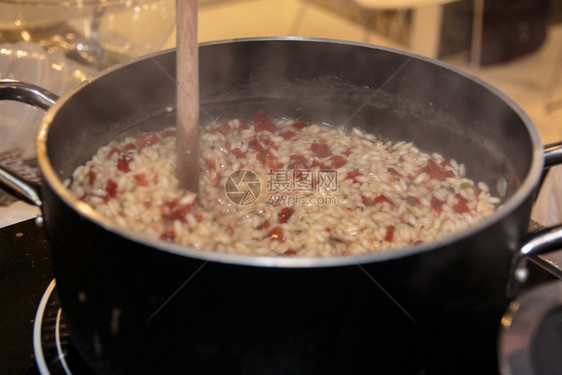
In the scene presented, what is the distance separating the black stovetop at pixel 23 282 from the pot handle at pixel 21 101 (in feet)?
0.85

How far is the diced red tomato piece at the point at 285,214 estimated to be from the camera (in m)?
1.36

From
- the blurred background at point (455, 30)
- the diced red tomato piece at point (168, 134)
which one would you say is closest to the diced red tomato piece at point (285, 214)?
the diced red tomato piece at point (168, 134)

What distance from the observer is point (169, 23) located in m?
2.25

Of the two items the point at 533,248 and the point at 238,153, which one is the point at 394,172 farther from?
the point at 533,248

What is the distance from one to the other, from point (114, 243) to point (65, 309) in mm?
316

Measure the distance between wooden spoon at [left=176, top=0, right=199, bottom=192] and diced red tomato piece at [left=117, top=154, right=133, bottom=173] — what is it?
19 cm

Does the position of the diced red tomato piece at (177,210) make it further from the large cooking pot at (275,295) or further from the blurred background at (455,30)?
the blurred background at (455,30)

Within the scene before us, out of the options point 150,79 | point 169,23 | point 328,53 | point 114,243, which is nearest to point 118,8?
point 169,23

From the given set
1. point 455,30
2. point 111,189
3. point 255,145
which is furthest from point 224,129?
point 455,30

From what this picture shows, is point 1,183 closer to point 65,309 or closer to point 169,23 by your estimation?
point 65,309

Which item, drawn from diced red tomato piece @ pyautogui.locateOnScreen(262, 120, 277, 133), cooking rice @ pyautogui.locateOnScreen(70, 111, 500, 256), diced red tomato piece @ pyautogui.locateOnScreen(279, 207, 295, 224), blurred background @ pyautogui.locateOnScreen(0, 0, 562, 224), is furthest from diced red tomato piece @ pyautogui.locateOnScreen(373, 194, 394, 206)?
blurred background @ pyautogui.locateOnScreen(0, 0, 562, 224)

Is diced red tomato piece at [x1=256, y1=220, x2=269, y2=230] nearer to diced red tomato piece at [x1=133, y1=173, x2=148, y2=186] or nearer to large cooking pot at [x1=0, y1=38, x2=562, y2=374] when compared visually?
diced red tomato piece at [x1=133, y1=173, x2=148, y2=186]

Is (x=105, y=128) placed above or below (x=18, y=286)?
above
